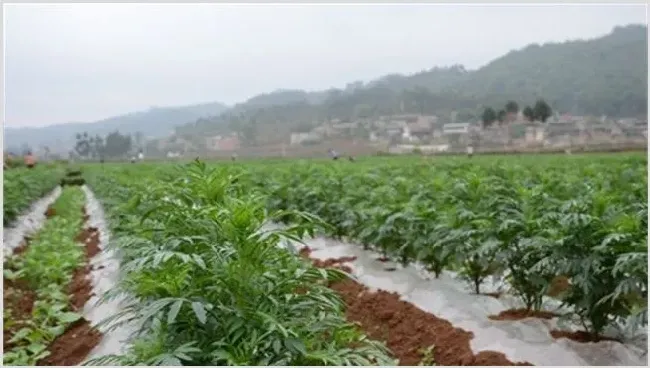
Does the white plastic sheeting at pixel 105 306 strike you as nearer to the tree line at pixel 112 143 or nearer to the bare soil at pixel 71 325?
the bare soil at pixel 71 325

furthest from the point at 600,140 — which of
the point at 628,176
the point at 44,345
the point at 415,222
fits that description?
the point at 44,345

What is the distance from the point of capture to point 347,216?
4.75 metres

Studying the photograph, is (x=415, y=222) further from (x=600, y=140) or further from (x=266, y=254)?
(x=600, y=140)

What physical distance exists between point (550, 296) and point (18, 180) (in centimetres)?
644

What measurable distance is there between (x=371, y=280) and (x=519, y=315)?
45.0 inches

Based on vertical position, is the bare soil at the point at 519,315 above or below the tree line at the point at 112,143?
below

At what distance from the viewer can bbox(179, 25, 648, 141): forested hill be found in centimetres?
359

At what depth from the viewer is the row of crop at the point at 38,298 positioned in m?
2.94

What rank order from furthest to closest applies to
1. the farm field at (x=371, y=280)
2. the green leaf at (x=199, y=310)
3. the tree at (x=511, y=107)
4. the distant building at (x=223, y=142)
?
the tree at (x=511, y=107), the distant building at (x=223, y=142), the farm field at (x=371, y=280), the green leaf at (x=199, y=310)

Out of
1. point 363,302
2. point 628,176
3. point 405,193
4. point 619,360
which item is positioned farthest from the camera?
point 628,176

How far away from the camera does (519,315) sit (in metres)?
2.86

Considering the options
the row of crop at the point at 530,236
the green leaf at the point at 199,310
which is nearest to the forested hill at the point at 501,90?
the row of crop at the point at 530,236

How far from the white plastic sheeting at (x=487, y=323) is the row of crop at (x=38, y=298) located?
1.58 meters

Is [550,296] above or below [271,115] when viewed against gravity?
below
